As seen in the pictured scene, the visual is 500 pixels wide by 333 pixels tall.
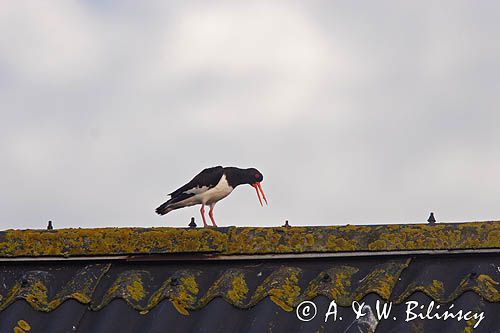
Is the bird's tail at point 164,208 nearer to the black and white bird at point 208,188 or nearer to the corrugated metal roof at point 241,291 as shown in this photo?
the black and white bird at point 208,188

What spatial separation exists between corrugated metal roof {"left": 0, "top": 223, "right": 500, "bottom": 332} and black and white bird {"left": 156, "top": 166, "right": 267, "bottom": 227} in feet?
25.4

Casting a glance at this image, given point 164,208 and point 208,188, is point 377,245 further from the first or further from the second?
point 164,208

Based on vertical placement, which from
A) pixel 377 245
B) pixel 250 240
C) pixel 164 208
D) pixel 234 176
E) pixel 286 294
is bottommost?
pixel 286 294

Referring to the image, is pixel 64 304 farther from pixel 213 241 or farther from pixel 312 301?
pixel 312 301

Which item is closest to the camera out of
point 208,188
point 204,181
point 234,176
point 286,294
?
point 286,294

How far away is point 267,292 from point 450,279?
2.19 feet

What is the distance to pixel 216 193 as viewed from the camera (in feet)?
41.8

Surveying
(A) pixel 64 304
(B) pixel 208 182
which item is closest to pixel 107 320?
(A) pixel 64 304

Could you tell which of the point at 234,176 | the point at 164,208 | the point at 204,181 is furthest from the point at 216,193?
the point at 164,208

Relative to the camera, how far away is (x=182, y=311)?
14.5 ft

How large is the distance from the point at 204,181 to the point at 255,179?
127cm

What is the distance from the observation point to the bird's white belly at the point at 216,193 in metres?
12.7

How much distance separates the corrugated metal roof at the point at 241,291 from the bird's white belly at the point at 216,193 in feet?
25.9

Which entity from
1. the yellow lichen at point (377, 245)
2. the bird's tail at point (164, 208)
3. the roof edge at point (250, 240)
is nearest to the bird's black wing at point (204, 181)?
the bird's tail at point (164, 208)
